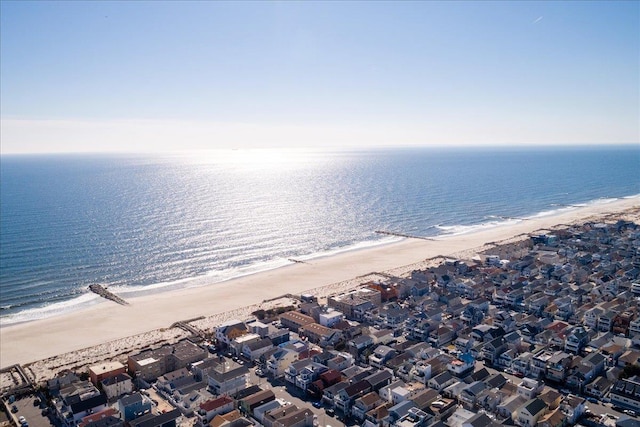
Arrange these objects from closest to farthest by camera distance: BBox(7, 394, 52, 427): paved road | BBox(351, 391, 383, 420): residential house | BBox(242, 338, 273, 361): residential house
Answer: BBox(7, 394, 52, 427): paved road < BBox(351, 391, 383, 420): residential house < BBox(242, 338, 273, 361): residential house

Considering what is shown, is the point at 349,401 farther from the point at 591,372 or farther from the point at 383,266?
the point at 383,266

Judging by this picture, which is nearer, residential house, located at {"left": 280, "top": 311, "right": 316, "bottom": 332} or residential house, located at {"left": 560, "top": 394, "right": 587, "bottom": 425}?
residential house, located at {"left": 560, "top": 394, "right": 587, "bottom": 425}

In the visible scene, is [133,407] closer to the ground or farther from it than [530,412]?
farther from it

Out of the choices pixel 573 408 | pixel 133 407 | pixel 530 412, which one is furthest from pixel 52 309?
pixel 573 408

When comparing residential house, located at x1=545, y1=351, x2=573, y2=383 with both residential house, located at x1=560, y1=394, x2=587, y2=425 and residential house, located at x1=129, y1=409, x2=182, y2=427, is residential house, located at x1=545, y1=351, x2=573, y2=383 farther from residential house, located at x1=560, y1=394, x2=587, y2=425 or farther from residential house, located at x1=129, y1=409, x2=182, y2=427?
residential house, located at x1=129, y1=409, x2=182, y2=427

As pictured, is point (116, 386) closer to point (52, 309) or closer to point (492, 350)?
point (52, 309)

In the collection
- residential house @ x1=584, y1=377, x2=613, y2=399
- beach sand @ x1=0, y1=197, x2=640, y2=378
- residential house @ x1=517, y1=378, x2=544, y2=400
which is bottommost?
beach sand @ x1=0, y1=197, x2=640, y2=378

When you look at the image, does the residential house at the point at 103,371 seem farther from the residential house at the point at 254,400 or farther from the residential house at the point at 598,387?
the residential house at the point at 598,387

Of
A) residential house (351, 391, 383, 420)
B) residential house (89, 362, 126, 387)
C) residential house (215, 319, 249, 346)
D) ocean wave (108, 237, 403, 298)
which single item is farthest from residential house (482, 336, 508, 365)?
ocean wave (108, 237, 403, 298)

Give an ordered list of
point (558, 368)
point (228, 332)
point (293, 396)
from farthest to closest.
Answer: point (228, 332) < point (558, 368) < point (293, 396)
